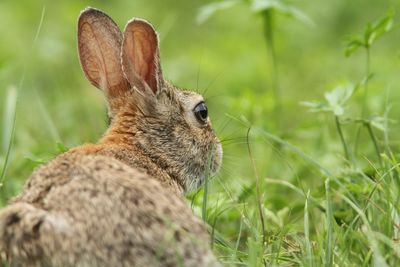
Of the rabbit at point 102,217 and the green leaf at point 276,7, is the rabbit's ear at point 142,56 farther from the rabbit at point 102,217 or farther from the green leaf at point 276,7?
the green leaf at point 276,7

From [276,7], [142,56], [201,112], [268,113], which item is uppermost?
[276,7]

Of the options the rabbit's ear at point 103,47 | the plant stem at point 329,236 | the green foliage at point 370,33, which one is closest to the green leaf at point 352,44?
the green foliage at point 370,33

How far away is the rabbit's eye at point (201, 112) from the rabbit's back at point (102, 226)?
178cm

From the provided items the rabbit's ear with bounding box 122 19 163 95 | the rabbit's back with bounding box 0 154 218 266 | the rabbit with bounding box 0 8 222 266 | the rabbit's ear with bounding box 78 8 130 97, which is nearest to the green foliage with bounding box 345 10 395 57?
the rabbit's ear with bounding box 122 19 163 95

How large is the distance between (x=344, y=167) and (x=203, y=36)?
6.97 meters

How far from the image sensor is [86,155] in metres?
5.70

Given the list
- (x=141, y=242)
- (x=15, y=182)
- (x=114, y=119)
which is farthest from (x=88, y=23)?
(x=141, y=242)

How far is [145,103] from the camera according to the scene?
6770 mm

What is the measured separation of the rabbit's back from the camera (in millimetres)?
5059

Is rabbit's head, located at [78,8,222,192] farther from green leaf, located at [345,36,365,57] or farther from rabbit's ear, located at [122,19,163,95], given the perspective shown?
green leaf, located at [345,36,365,57]

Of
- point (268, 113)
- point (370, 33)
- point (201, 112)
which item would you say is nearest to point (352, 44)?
point (370, 33)

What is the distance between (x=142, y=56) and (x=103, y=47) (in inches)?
17.0

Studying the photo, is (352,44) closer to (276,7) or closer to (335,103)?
(335,103)

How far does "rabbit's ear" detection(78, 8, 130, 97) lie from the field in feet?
1.30
